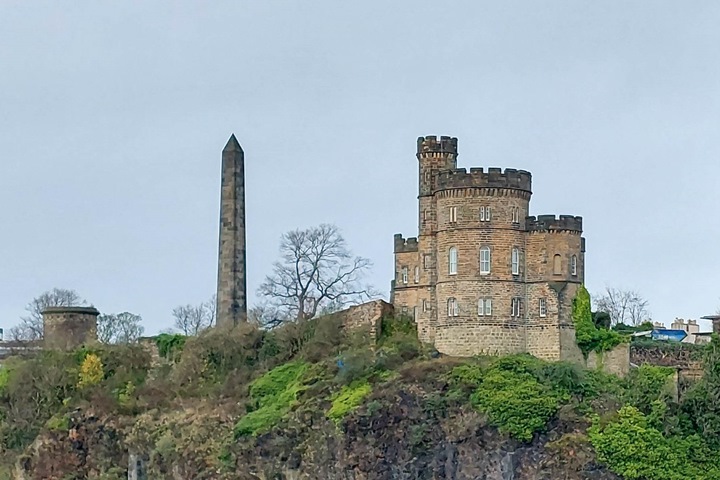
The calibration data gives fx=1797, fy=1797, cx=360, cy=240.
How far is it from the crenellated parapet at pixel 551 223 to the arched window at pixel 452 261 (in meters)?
2.97

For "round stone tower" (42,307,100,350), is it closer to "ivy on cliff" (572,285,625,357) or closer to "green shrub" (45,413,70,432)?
"green shrub" (45,413,70,432)

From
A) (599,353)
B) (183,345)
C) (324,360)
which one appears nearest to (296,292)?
(183,345)

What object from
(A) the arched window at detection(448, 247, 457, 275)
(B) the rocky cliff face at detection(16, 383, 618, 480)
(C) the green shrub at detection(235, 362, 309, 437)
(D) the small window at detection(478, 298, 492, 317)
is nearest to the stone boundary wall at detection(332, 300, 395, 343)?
(C) the green shrub at detection(235, 362, 309, 437)

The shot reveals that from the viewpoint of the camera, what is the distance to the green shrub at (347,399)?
64.5 m

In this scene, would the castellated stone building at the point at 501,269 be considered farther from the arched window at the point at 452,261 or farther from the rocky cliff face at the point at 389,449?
the rocky cliff face at the point at 389,449

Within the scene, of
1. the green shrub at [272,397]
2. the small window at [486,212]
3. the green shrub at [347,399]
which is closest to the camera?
the green shrub at [347,399]

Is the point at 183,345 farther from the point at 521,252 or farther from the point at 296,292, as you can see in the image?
the point at 521,252

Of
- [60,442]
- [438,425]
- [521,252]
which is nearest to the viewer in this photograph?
[438,425]

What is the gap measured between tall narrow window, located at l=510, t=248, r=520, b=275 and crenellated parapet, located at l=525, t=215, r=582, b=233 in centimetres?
110

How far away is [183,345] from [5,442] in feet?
31.9

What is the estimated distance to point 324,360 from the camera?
2741 inches

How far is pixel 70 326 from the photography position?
85625 millimetres

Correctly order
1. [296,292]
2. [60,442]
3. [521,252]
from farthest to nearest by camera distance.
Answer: [296,292] < [60,442] < [521,252]

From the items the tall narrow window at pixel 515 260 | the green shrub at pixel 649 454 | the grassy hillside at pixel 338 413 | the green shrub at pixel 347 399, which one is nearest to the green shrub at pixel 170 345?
the grassy hillside at pixel 338 413
